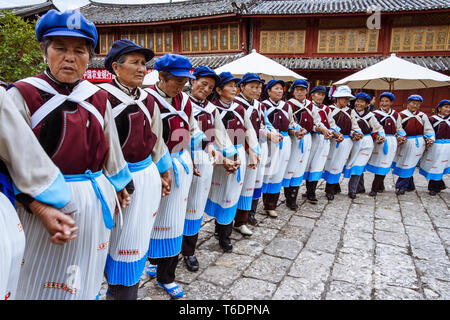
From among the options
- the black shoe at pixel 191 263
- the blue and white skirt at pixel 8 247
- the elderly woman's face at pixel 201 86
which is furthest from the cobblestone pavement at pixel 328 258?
the elderly woman's face at pixel 201 86

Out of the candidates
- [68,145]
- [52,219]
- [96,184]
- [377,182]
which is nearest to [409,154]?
[377,182]

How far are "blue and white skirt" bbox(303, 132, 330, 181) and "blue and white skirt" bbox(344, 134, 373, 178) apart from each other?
83 cm

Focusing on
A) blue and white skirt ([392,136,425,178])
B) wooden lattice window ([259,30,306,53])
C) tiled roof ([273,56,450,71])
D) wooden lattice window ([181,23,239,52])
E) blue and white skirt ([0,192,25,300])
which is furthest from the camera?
wooden lattice window ([181,23,239,52])

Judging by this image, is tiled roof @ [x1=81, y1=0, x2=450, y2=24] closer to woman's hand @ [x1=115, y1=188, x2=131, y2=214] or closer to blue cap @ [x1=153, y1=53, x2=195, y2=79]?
blue cap @ [x1=153, y1=53, x2=195, y2=79]

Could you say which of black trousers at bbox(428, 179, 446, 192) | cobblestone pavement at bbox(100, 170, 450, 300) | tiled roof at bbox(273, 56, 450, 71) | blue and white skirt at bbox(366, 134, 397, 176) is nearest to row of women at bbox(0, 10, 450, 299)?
cobblestone pavement at bbox(100, 170, 450, 300)

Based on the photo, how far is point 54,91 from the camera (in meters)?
1.52

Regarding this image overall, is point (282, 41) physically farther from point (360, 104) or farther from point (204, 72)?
point (204, 72)

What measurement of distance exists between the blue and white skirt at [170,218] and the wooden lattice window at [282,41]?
11.5 m

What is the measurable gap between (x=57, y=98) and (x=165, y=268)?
1.78m

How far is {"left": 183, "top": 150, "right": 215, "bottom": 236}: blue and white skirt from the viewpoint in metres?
2.90

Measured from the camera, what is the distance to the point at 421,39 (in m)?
11.3

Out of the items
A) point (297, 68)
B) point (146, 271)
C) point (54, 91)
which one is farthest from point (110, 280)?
point (297, 68)

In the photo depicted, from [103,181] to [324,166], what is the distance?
502cm
